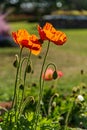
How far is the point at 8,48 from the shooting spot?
→ 56.1 ft

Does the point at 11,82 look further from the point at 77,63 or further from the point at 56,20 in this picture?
the point at 56,20

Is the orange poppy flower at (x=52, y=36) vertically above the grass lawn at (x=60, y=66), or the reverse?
the orange poppy flower at (x=52, y=36)

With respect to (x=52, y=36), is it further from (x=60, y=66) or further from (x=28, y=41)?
(x=60, y=66)

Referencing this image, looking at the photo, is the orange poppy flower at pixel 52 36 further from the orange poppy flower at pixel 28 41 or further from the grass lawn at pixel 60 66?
the grass lawn at pixel 60 66

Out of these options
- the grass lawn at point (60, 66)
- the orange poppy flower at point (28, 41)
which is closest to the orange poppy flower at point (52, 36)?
the orange poppy flower at point (28, 41)

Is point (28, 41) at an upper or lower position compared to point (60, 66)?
upper

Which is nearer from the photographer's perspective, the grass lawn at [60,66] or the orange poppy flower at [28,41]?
the orange poppy flower at [28,41]

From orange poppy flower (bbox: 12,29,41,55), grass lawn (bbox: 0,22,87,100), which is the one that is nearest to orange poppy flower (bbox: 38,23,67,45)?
orange poppy flower (bbox: 12,29,41,55)

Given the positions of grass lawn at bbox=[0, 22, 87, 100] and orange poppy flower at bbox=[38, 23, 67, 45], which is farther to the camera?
grass lawn at bbox=[0, 22, 87, 100]

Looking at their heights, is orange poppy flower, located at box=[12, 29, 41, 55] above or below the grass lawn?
above

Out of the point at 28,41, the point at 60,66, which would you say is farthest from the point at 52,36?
the point at 60,66

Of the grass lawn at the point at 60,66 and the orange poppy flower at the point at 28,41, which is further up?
the orange poppy flower at the point at 28,41

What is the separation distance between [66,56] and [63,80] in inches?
177

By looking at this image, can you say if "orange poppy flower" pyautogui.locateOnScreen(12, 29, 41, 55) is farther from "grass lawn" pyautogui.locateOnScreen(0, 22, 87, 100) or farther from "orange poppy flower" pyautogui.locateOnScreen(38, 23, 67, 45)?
"grass lawn" pyautogui.locateOnScreen(0, 22, 87, 100)
